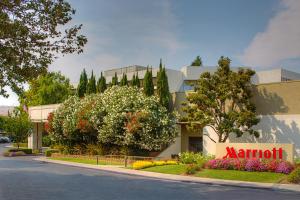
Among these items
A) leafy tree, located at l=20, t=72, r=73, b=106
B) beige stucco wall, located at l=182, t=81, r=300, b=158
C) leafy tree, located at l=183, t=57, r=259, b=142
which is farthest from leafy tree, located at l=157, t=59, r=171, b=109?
leafy tree, located at l=20, t=72, r=73, b=106

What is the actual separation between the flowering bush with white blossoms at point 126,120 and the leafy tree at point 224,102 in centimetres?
579

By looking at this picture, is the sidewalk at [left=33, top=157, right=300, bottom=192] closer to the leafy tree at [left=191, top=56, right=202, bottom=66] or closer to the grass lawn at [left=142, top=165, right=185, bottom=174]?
the grass lawn at [left=142, top=165, right=185, bottom=174]

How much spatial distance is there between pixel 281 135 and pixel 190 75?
106ft

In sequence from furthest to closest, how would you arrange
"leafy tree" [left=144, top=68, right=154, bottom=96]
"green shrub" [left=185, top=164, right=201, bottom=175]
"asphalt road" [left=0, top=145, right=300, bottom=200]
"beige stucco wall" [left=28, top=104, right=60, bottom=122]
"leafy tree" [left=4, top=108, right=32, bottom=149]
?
"beige stucco wall" [left=28, top=104, right=60, bottom=122] → "leafy tree" [left=4, top=108, right=32, bottom=149] → "leafy tree" [left=144, top=68, right=154, bottom=96] → "green shrub" [left=185, top=164, right=201, bottom=175] → "asphalt road" [left=0, top=145, right=300, bottom=200]

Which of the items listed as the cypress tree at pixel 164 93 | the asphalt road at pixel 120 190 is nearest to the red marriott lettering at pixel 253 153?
the asphalt road at pixel 120 190

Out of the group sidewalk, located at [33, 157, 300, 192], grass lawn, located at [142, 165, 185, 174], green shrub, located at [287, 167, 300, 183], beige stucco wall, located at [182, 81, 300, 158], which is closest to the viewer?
sidewalk, located at [33, 157, 300, 192]

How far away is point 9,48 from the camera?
18.3 metres

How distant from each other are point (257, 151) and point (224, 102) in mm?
6039

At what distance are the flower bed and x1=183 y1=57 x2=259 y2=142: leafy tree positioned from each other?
403 centimetres

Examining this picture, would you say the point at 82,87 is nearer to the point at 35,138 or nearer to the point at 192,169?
the point at 35,138

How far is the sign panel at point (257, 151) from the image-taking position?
26109 millimetres

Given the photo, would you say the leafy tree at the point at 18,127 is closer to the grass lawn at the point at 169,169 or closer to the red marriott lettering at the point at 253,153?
the grass lawn at the point at 169,169

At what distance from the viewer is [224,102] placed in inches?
1272

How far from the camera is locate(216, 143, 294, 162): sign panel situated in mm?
26109
